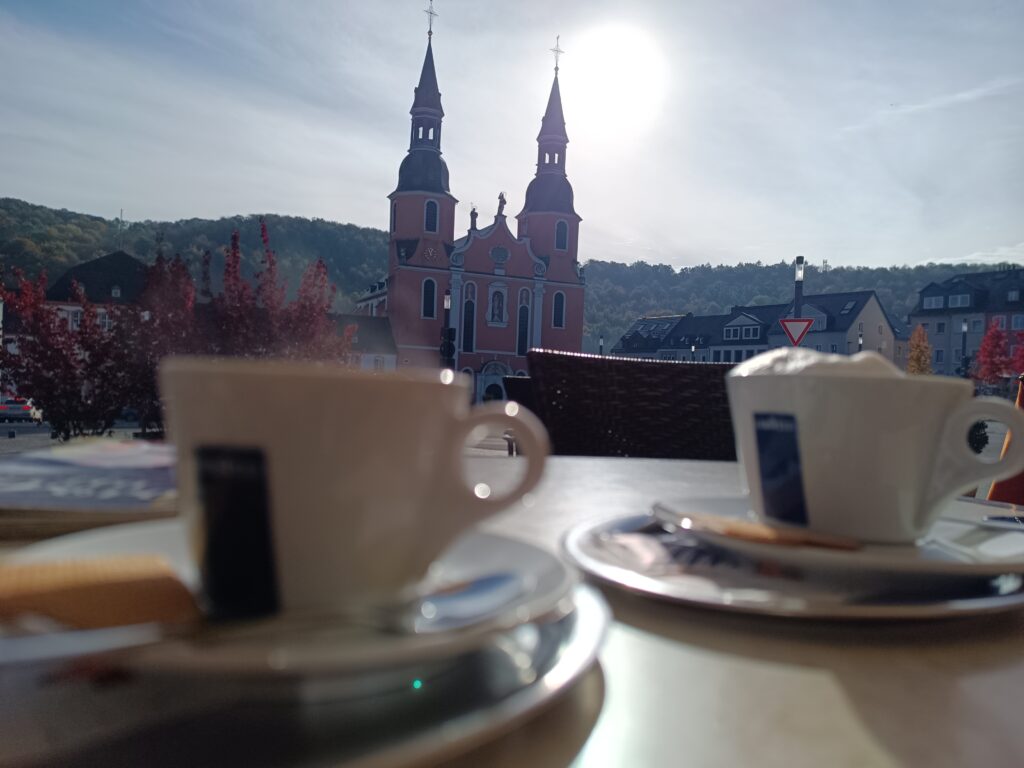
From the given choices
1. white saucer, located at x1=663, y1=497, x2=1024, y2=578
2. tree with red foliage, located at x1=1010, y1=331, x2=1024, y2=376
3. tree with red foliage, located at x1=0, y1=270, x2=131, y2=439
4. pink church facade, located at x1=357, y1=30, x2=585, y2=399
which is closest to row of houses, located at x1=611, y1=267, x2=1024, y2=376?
tree with red foliage, located at x1=1010, y1=331, x2=1024, y2=376

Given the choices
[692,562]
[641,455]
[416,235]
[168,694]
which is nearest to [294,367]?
[168,694]

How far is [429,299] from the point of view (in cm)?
1948

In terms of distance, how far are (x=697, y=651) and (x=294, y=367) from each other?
180mm

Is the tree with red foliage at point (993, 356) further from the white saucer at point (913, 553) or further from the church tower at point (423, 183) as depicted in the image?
the white saucer at point (913, 553)

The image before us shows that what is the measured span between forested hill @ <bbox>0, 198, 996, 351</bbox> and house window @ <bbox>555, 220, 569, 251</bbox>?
238cm

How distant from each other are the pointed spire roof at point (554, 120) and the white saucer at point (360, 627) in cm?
2120

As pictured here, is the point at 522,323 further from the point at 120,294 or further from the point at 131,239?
the point at 120,294

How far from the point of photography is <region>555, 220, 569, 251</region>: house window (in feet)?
68.2

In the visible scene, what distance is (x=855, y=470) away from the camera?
0.39 m

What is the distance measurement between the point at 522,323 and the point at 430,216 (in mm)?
3813

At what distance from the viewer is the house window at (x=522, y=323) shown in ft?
67.0

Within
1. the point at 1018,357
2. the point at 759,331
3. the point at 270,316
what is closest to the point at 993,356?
Result: the point at 1018,357

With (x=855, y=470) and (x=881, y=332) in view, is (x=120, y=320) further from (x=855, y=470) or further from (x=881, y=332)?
(x=881, y=332)

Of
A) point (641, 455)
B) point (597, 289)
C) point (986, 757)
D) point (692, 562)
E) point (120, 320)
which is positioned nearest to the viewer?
point (986, 757)
